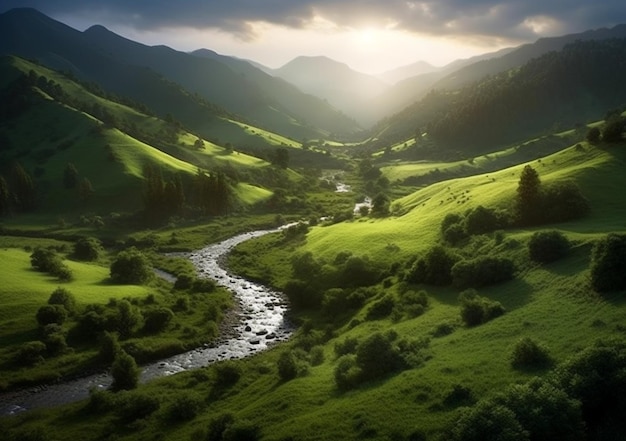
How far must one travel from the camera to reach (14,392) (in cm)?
5294

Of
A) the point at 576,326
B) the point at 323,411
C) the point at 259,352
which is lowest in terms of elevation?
the point at 259,352

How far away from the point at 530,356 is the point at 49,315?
60.6 meters

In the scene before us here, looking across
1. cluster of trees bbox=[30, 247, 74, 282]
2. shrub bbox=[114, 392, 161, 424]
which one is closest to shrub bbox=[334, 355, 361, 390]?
shrub bbox=[114, 392, 161, 424]

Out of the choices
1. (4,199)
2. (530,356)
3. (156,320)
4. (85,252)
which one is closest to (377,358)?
(530,356)

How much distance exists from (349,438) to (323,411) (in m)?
5.48

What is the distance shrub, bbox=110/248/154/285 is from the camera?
8494 centimetres

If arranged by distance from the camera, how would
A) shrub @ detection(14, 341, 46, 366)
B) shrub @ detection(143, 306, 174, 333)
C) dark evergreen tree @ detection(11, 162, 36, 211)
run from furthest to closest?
1. dark evergreen tree @ detection(11, 162, 36, 211)
2. shrub @ detection(143, 306, 174, 333)
3. shrub @ detection(14, 341, 46, 366)

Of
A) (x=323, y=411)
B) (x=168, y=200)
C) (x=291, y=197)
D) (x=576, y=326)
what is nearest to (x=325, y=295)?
(x=323, y=411)

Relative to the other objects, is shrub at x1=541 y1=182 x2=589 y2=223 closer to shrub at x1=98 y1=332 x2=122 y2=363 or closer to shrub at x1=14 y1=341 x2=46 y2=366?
shrub at x1=98 y1=332 x2=122 y2=363

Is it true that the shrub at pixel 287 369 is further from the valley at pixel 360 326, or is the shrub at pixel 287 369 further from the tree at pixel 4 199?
the tree at pixel 4 199

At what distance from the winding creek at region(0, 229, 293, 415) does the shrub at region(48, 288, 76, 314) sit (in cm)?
1429

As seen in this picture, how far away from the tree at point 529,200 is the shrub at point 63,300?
69977 mm

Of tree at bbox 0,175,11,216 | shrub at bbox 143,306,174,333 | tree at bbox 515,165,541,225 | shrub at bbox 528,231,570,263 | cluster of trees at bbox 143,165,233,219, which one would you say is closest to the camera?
shrub at bbox 528,231,570,263

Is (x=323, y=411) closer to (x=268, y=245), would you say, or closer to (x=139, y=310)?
(x=139, y=310)
